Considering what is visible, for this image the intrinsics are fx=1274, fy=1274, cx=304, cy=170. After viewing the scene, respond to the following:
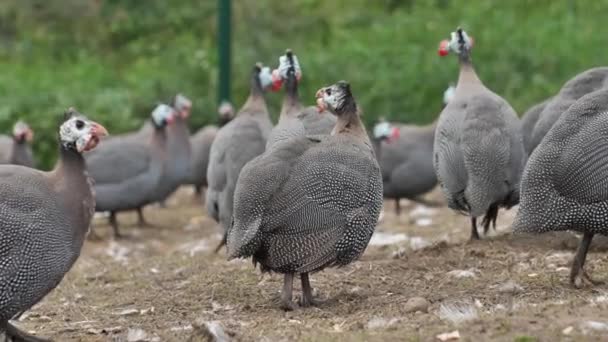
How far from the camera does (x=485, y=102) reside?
7719mm

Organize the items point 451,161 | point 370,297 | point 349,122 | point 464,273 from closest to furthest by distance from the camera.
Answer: point 370,297, point 349,122, point 464,273, point 451,161

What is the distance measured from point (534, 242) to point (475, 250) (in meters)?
0.37

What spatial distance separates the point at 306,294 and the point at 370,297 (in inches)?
12.7

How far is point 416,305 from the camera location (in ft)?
18.4

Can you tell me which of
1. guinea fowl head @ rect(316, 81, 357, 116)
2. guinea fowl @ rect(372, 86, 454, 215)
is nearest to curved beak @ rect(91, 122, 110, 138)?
guinea fowl head @ rect(316, 81, 357, 116)

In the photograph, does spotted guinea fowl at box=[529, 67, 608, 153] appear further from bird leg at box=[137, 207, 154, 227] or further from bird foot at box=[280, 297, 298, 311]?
bird leg at box=[137, 207, 154, 227]

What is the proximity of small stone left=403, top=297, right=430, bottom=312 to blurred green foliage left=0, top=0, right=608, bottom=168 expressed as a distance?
701 centimetres

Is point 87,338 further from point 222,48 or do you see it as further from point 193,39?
point 193,39

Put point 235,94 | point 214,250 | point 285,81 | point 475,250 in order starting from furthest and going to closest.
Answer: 1. point 235,94
2. point 214,250
3. point 285,81
4. point 475,250

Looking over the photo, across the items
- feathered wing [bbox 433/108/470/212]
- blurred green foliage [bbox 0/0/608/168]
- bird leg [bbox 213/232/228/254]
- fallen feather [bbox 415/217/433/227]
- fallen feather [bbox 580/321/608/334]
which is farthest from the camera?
blurred green foliage [bbox 0/0/608/168]

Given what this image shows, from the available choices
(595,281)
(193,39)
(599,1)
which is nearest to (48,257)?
(595,281)

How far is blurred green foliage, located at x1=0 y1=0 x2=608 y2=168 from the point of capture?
12984mm

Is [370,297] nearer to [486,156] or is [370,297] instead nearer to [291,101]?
[486,156]

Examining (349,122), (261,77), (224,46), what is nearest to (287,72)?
(261,77)
